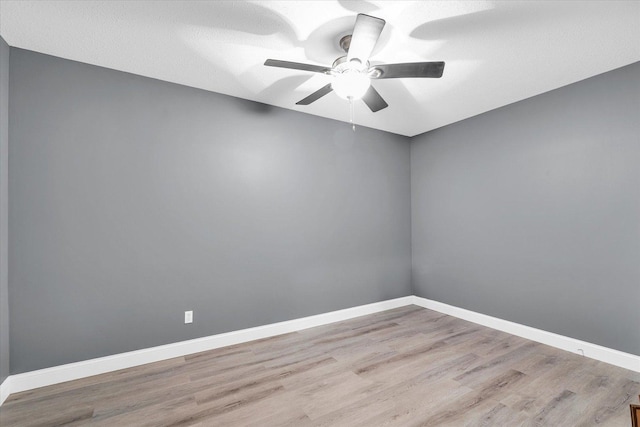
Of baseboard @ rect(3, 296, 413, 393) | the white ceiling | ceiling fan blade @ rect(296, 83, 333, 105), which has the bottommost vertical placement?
baseboard @ rect(3, 296, 413, 393)

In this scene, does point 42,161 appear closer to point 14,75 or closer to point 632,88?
point 14,75

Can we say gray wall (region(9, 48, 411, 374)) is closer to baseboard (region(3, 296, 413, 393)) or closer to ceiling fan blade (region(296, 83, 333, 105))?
baseboard (region(3, 296, 413, 393))

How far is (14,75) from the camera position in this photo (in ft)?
7.00

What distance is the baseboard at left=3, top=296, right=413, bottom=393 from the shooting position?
2139mm

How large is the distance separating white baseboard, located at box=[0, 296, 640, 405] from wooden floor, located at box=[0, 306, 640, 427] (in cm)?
8

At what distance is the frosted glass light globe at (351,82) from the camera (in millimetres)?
1924

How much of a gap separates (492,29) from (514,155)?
1669 mm

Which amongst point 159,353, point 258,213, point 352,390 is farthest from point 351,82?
point 159,353

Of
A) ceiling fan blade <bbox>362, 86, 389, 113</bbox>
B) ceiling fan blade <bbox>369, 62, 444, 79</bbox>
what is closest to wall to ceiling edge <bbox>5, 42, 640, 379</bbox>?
ceiling fan blade <bbox>362, 86, 389, 113</bbox>

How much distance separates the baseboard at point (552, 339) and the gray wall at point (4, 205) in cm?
435

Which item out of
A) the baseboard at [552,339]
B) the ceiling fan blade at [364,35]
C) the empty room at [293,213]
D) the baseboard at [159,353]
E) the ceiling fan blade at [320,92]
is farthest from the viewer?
the baseboard at [552,339]

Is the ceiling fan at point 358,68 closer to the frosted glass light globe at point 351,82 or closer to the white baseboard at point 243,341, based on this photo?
the frosted glass light globe at point 351,82

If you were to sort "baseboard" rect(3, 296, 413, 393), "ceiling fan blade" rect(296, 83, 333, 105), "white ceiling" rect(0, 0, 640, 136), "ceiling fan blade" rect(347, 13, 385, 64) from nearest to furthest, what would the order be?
"ceiling fan blade" rect(347, 13, 385, 64), "white ceiling" rect(0, 0, 640, 136), "baseboard" rect(3, 296, 413, 393), "ceiling fan blade" rect(296, 83, 333, 105)

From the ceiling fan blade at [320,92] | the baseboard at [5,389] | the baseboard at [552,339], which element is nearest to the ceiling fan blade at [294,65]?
the ceiling fan blade at [320,92]
